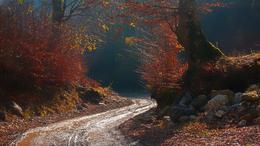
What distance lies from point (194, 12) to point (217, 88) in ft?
11.8

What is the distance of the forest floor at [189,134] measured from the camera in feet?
35.9

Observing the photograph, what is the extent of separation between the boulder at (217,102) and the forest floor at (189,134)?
0.99 meters

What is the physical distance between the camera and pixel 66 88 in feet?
91.5

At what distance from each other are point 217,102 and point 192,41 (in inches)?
170

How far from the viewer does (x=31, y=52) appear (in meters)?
21.8

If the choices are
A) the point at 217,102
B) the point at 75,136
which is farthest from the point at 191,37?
the point at 75,136

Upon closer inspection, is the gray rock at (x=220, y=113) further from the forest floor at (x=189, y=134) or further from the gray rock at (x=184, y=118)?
the gray rock at (x=184, y=118)

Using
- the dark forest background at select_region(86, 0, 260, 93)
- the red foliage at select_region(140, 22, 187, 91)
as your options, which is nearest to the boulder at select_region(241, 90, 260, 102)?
the red foliage at select_region(140, 22, 187, 91)

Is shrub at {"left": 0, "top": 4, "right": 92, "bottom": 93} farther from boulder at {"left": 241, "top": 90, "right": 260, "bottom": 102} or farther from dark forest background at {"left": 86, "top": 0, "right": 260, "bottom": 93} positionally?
dark forest background at {"left": 86, "top": 0, "right": 260, "bottom": 93}

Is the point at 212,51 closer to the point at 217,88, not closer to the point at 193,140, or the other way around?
the point at 217,88

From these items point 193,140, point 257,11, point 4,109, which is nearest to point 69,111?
point 4,109

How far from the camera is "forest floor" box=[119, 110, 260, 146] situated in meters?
10.9

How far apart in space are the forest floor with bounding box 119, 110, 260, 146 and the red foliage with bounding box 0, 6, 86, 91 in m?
7.54

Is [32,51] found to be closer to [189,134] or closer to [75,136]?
[75,136]
